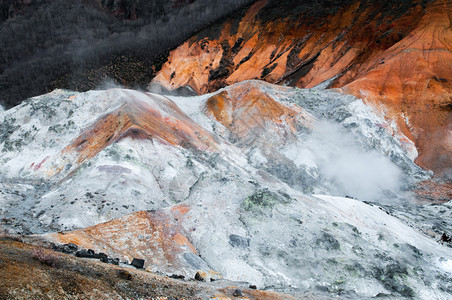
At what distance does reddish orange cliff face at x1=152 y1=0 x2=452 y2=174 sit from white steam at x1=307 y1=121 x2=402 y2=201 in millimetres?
4395

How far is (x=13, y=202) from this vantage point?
14.8 meters

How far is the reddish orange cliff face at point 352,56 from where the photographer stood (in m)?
30.2

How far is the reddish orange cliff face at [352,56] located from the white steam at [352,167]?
4.40 metres

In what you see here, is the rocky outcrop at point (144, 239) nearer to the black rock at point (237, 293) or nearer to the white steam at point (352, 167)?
the black rock at point (237, 293)

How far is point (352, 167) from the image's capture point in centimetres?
2478

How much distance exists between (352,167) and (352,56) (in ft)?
79.5

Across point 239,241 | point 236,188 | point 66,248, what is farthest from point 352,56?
point 66,248

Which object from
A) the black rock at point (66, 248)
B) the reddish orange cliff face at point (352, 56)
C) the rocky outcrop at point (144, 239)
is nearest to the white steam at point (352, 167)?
the reddish orange cliff face at point (352, 56)

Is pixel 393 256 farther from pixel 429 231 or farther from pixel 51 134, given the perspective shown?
pixel 51 134

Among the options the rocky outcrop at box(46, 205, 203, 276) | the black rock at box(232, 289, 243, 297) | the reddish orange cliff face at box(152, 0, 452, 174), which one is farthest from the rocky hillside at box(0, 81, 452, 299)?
the reddish orange cliff face at box(152, 0, 452, 174)

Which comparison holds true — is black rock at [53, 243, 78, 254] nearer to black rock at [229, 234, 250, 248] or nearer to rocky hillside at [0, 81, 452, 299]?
rocky hillside at [0, 81, 452, 299]

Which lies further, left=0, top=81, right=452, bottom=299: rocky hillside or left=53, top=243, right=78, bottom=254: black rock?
left=0, top=81, right=452, bottom=299: rocky hillside

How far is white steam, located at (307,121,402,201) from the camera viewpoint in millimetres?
23734

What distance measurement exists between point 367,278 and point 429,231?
8727mm
